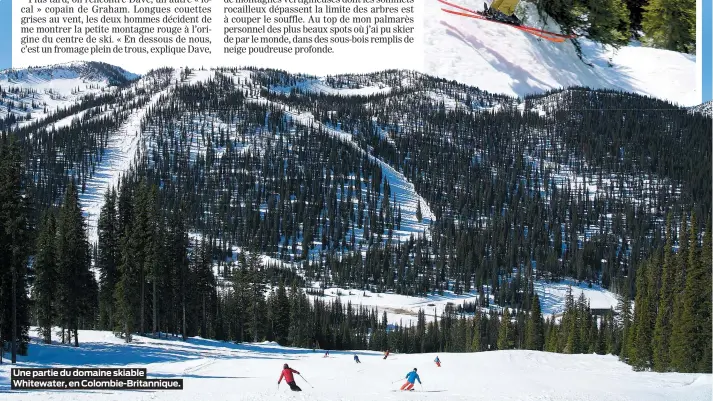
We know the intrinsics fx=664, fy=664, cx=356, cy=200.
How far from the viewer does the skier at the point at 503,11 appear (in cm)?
1192

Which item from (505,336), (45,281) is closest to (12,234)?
(45,281)

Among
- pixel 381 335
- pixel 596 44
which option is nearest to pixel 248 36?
pixel 596 44

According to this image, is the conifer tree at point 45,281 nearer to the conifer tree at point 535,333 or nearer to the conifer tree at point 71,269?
the conifer tree at point 71,269

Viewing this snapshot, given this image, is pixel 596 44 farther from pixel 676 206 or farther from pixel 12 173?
pixel 676 206

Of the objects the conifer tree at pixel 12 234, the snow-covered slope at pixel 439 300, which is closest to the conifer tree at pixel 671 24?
A: the conifer tree at pixel 12 234

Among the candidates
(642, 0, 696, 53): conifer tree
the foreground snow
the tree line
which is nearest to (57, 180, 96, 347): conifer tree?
the foreground snow

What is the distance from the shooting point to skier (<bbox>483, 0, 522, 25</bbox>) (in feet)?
39.1

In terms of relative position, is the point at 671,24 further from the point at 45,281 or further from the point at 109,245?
the point at 109,245

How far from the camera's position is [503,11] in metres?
12.1

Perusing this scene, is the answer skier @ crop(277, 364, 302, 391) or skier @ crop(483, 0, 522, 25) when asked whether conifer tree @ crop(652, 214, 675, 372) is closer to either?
skier @ crop(277, 364, 302, 391)

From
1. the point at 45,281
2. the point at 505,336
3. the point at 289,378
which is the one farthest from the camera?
the point at 505,336

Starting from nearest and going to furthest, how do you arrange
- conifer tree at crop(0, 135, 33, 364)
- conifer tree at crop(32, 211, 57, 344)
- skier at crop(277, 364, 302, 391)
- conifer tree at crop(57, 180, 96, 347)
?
skier at crop(277, 364, 302, 391) → conifer tree at crop(0, 135, 33, 364) → conifer tree at crop(32, 211, 57, 344) → conifer tree at crop(57, 180, 96, 347)

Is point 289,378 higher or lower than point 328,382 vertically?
higher

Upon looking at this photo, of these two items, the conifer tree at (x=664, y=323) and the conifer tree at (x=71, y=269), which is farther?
the conifer tree at (x=71, y=269)
